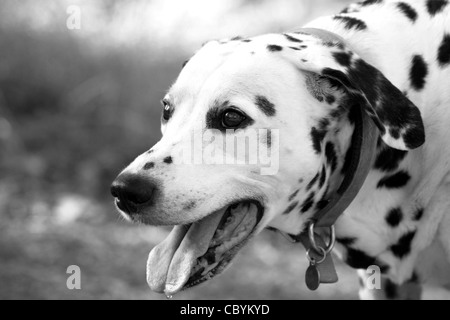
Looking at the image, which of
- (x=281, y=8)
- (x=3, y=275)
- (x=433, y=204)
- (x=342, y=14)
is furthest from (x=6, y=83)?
(x=433, y=204)

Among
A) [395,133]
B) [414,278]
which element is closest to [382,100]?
[395,133]

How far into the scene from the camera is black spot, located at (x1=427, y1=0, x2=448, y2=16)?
3.39 m

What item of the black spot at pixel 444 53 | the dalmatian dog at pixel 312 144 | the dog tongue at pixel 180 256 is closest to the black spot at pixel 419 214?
the dalmatian dog at pixel 312 144

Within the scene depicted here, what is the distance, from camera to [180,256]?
312cm

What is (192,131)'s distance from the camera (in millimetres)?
3012

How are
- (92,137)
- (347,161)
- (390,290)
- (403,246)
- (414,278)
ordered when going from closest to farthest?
(347,161) → (403,246) → (414,278) → (390,290) → (92,137)

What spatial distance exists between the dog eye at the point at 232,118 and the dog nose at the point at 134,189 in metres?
0.38

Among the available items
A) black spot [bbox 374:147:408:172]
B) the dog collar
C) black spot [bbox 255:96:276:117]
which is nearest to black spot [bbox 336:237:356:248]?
the dog collar

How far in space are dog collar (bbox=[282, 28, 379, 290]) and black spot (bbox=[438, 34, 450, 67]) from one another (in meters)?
0.45

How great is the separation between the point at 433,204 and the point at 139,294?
2523 mm

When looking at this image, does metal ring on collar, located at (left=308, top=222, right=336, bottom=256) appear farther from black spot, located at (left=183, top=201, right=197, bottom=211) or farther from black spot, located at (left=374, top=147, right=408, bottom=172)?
black spot, located at (left=183, top=201, right=197, bottom=211)

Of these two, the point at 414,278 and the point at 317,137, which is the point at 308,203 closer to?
the point at 317,137

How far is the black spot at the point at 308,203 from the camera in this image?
3203mm

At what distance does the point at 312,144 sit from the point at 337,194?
1.00 feet
